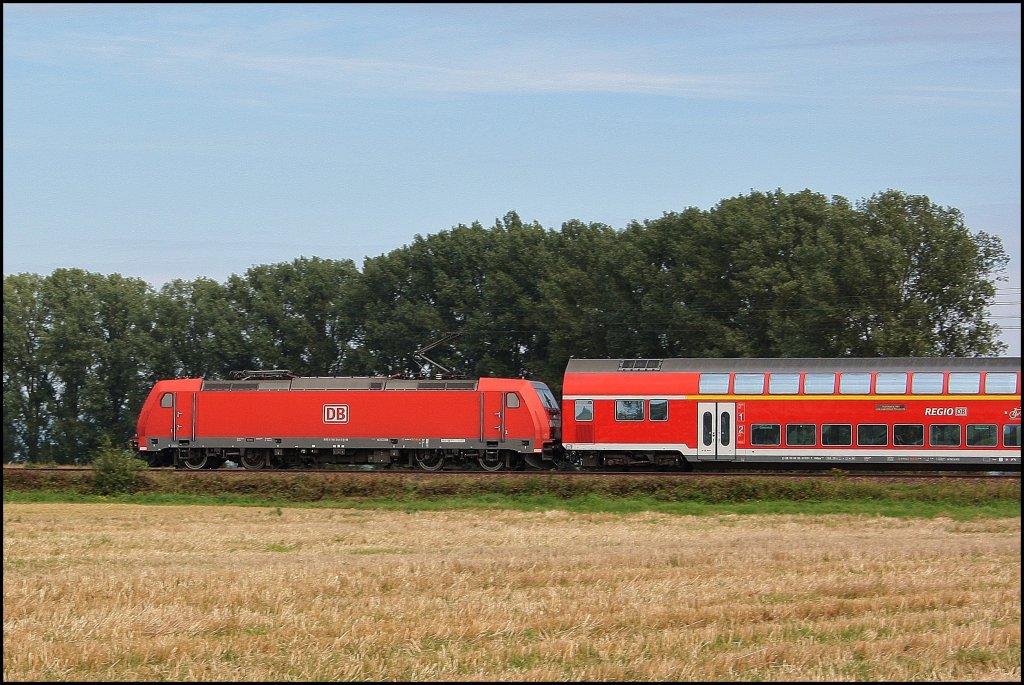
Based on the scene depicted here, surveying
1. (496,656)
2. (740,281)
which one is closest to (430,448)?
(740,281)

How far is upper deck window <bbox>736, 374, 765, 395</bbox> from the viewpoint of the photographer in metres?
41.7

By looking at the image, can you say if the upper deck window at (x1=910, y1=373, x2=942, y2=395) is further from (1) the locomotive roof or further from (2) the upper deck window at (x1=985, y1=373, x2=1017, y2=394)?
(2) the upper deck window at (x1=985, y1=373, x2=1017, y2=394)

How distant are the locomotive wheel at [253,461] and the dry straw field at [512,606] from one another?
1774 cm

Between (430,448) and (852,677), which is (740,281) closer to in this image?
(430,448)

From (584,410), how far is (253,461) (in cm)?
1284

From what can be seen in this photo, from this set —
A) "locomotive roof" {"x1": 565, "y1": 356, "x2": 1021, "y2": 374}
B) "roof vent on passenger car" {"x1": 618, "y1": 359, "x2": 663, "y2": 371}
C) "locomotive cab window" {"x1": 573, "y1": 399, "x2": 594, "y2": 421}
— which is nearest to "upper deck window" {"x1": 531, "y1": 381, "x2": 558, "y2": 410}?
"locomotive roof" {"x1": 565, "y1": 356, "x2": 1021, "y2": 374}

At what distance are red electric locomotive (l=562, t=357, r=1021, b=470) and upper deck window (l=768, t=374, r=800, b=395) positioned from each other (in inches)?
1.3

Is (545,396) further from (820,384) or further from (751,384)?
(820,384)

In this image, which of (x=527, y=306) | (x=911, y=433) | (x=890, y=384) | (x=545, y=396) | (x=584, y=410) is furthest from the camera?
(x=527, y=306)

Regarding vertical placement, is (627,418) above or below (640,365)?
below

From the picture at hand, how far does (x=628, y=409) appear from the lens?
4238 cm

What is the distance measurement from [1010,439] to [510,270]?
40.9 meters

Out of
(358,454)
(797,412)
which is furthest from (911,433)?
(358,454)

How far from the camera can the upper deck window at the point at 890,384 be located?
40812 millimetres
